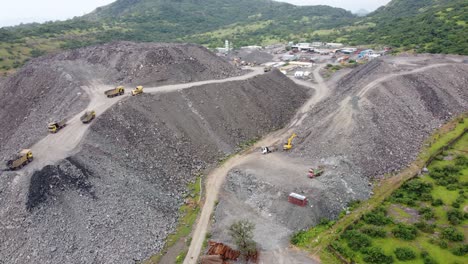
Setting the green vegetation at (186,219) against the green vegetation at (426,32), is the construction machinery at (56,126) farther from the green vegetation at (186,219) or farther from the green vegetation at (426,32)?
the green vegetation at (426,32)

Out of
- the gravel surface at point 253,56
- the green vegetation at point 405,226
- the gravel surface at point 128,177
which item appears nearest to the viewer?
the gravel surface at point 128,177

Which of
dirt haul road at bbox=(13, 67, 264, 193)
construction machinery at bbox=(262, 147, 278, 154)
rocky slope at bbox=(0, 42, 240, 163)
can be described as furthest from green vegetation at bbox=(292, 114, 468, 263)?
rocky slope at bbox=(0, 42, 240, 163)

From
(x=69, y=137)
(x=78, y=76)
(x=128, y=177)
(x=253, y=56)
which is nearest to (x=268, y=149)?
(x=128, y=177)

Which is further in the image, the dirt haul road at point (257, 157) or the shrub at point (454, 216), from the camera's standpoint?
the shrub at point (454, 216)

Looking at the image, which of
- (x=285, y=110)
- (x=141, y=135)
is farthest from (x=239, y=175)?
(x=285, y=110)

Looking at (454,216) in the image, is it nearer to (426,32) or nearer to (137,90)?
(137,90)

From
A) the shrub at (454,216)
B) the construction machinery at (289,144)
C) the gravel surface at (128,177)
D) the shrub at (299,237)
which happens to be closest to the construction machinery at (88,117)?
the gravel surface at (128,177)
